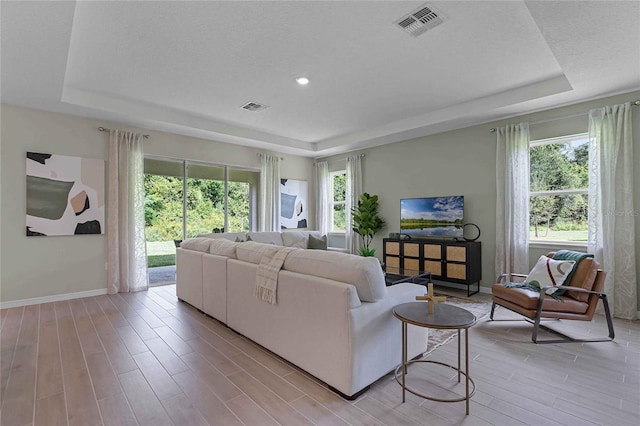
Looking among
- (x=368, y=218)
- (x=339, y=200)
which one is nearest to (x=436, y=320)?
(x=368, y=218)

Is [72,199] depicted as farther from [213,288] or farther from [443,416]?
[443,416]

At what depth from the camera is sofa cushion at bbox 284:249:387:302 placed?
2.04m

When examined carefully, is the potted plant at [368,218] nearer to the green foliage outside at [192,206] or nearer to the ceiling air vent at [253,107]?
the green foliage outside at [192,206]

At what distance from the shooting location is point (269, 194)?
21.9 ft

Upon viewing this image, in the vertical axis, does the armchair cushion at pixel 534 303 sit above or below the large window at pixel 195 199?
below

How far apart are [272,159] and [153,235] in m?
2.84

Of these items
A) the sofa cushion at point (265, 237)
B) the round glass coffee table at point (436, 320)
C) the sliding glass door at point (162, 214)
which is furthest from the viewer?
the sofa cushion at point (265, 237)

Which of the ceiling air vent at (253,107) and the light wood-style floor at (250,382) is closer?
the light wood-style floor at (250,382)

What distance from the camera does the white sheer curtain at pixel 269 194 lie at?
6.59 metres

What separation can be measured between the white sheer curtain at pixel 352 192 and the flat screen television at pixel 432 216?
3.91 feet

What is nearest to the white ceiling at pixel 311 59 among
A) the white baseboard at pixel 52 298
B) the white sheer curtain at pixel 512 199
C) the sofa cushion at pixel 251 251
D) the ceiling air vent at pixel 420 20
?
the ceiling air vent at pixel 420 20

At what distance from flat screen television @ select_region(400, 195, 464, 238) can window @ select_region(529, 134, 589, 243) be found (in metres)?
1.01

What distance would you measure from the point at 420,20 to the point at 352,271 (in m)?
2.19

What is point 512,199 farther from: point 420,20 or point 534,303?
point 420,20
